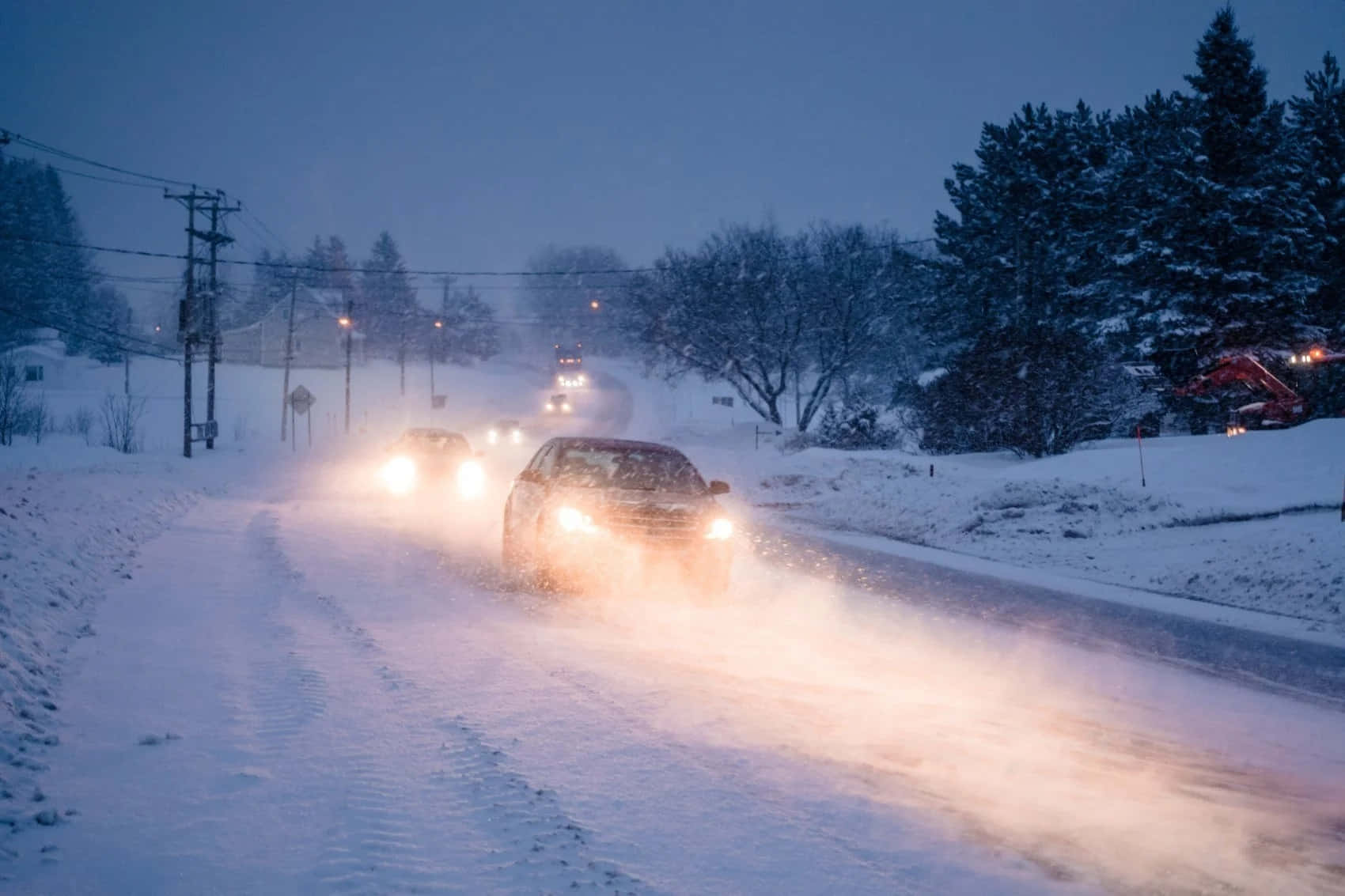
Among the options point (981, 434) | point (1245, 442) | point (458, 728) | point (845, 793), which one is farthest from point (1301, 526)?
point (981, 434)

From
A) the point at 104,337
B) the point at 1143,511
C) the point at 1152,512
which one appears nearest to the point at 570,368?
the point at 104,337

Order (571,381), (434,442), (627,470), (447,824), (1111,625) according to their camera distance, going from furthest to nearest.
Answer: (571,381) → (434,442) → (627,470) → (1111,625) → (447,824)

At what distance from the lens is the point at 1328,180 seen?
1582 inches

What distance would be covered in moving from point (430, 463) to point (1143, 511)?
18.0 metres

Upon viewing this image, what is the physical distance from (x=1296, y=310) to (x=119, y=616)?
126ft

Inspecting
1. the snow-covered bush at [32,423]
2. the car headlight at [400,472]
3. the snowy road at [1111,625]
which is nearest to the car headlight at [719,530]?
the snowy road at [1111,625]

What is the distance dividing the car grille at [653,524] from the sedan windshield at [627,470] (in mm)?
622

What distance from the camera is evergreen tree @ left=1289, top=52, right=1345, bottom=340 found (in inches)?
1517

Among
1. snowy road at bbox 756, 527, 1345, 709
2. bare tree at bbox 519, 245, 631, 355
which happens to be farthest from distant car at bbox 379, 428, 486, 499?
bare tree at bbox 519, 245, 631, 355

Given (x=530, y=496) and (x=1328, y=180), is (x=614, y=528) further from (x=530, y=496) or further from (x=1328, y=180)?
(x=1328, y=180)

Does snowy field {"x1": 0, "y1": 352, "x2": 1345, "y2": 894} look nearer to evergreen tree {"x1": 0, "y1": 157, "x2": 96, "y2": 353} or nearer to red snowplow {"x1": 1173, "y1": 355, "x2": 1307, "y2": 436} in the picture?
red snowplow {"x1": 1173, "y1": 355, "x2": 1307, "y2": 436}

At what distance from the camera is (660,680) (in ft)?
23.6

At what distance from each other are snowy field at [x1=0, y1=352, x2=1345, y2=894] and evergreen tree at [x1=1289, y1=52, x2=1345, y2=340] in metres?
30.8

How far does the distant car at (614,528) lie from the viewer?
35.2ft
